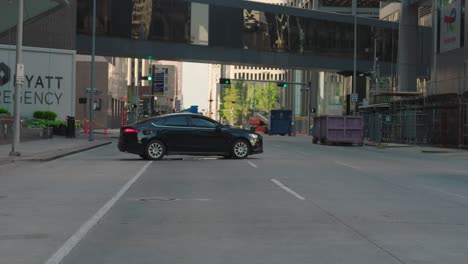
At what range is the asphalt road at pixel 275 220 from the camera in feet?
22.7

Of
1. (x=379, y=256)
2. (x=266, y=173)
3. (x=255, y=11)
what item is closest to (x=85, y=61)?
(x=255, y=11)

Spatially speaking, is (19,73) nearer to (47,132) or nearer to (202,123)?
(202,123)

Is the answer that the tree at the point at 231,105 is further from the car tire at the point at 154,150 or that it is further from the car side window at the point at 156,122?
the car side window at the point at 156,122

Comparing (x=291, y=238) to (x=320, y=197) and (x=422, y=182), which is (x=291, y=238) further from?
(x=422, y=182)

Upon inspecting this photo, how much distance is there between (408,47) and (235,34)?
15536 mm

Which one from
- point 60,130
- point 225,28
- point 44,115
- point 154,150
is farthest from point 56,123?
point 154,150

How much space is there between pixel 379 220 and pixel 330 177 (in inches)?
282

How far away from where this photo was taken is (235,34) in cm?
5616

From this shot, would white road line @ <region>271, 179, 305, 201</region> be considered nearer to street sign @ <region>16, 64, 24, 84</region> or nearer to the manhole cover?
the manhole cover

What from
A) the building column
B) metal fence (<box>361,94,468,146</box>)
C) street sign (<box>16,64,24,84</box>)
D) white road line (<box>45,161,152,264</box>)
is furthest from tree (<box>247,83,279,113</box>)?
white road line (<box>45,161,152,264</box>)

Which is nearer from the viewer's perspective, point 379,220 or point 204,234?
point 204,234

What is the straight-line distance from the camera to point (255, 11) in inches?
2274

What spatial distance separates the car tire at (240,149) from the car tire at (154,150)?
2.52 metres

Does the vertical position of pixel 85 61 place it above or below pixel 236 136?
above
